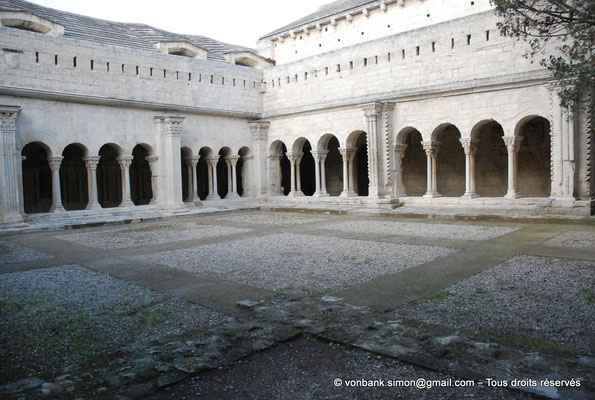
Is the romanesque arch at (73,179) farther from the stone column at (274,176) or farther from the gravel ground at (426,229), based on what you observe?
the gravel ground at (426,229)

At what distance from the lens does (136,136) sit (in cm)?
1705

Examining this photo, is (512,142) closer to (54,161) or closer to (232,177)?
(232,177)

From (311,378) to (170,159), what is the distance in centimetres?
1491

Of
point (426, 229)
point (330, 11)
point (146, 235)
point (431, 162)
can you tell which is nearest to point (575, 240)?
point (426, 229)

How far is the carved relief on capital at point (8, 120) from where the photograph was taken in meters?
13.1

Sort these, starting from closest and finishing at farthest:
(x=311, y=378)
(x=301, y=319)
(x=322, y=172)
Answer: (x=311, y=378) < (x=301, y=319) < (x=322, y=172)

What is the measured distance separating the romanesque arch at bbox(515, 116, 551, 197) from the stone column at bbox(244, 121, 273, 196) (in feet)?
33.1

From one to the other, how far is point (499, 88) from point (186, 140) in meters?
11.3

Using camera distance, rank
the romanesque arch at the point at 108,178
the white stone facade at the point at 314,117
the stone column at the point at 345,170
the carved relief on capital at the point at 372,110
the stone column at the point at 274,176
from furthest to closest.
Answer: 1. the stone column at the point at 274,176
2. the romanesque arch at the point at 108,178
3. the stone column at the point at 345,170
4. the carved relief on capital at the point at 372,110
5. the white stone facade at the point at 314,117

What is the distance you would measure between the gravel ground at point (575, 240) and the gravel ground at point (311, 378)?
6.33m

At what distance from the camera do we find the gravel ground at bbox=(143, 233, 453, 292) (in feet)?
Answer: 21.7

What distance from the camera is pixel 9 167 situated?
43.7 ft

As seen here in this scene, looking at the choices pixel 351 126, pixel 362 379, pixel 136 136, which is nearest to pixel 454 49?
pixel 351 126

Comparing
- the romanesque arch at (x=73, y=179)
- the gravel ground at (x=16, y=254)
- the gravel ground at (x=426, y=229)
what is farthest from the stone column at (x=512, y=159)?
the romanesque arch at (x=73, y=179)
